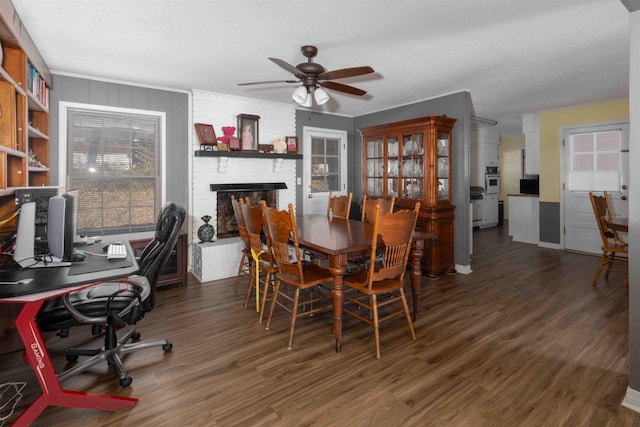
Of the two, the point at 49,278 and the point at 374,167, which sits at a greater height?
the point at 374,167

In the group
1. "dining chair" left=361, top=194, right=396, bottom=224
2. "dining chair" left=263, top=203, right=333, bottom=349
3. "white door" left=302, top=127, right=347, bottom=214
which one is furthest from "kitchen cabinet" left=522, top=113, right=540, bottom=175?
"dining chair" left=263, top=203, right=333, bottom=349

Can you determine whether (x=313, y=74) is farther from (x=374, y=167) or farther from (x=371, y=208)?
(x=374, y=167)

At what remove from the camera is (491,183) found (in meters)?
8.27

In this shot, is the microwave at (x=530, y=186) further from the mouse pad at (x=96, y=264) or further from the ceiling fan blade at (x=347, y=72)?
the mouse pad at (x=96, y=264)

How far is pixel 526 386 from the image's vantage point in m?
2.13

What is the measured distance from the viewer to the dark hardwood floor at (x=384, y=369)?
189 centimetres

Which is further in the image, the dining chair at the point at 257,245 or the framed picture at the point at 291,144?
the framed picture at the point at 291,144

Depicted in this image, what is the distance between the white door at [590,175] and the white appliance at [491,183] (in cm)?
223

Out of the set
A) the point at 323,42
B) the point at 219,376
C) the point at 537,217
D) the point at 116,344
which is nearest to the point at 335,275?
the point at 219,376

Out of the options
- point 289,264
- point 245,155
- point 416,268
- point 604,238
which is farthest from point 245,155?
point 604,238

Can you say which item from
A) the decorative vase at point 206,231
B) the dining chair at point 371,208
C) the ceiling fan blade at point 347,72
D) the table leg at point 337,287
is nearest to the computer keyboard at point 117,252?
the table leg at point 337,287

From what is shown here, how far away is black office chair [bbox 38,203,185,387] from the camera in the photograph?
2.11 m

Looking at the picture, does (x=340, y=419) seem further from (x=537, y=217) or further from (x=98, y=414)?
(x=537, y=217)

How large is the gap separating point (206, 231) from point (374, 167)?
2690 mm
